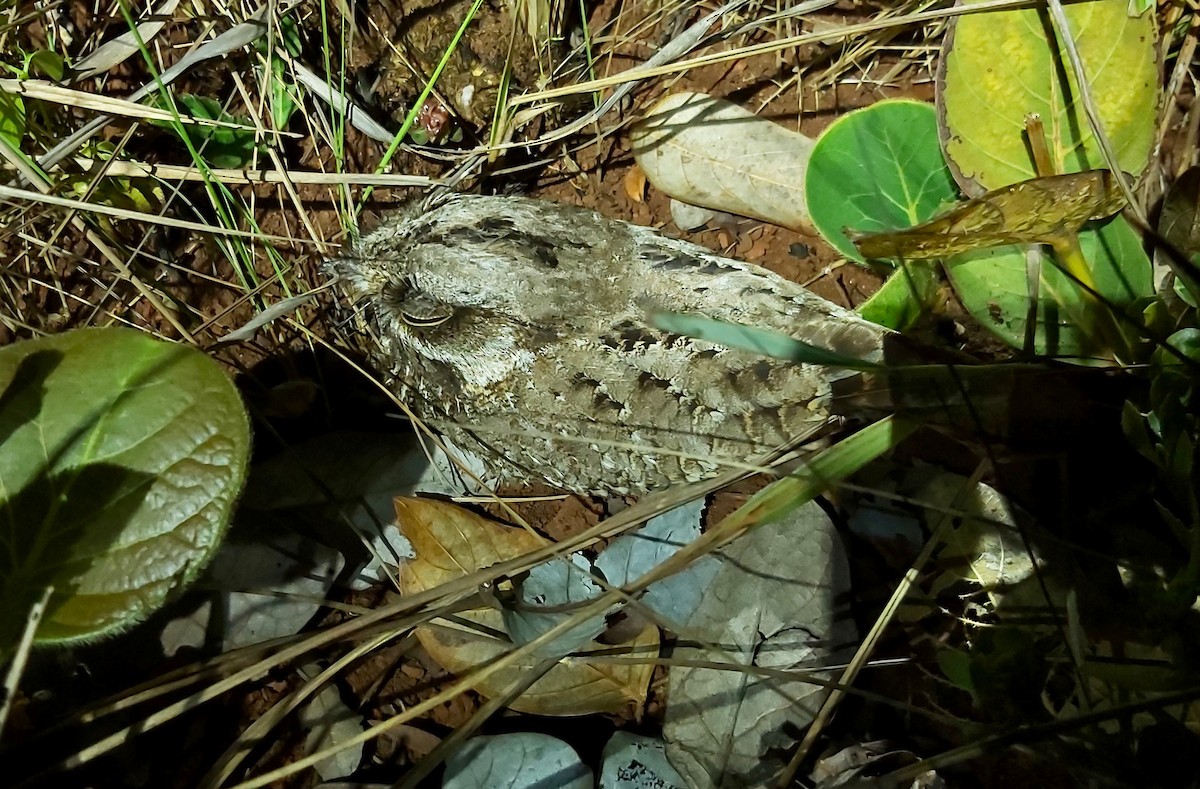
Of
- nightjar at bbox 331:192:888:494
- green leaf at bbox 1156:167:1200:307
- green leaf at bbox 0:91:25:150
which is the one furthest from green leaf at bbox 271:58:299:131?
green leaf at bbox 1156:167:1200:307

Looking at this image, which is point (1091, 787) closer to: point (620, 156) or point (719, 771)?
point (719, 771)

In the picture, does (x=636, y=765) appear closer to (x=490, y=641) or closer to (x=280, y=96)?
(x=490, y=641)

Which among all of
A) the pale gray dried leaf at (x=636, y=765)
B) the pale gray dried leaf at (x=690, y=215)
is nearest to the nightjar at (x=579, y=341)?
the pale gray dried leaf at (x=690, y=215)

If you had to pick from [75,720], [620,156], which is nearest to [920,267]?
[620,156]

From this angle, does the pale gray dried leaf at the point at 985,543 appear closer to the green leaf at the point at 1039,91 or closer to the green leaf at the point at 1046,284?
the green leaf at the point at 1046,284

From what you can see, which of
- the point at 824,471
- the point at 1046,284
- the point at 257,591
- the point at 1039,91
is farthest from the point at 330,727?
the point at 1039,91
